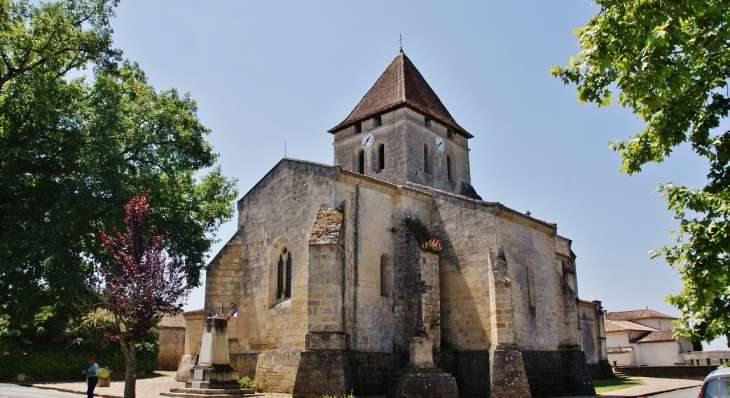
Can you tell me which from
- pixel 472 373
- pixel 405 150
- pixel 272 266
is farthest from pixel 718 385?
pixel 405 150

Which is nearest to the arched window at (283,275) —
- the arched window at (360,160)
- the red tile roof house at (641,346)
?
the arched window at (360,160)

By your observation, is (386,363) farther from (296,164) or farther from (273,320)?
(296,164)

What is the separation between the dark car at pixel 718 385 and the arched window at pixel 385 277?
11.6 meters

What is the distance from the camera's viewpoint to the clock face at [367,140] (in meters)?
25.8

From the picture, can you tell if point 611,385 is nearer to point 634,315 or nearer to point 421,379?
point 421,379

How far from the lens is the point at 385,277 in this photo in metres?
18.7

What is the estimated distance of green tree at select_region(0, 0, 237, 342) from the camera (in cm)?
2011

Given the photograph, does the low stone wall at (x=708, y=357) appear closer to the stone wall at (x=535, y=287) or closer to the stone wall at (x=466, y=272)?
the stone wall at (x=535, y=287)

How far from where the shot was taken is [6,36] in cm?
2003

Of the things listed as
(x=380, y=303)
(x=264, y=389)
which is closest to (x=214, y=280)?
(x=264, y=389)

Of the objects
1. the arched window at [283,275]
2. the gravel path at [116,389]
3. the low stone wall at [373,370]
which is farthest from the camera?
the arched window at [283,275]

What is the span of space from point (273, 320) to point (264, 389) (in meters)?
2.13

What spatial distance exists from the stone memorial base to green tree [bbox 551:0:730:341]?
912 centimetres

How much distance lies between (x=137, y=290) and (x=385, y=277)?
7.97 meters
